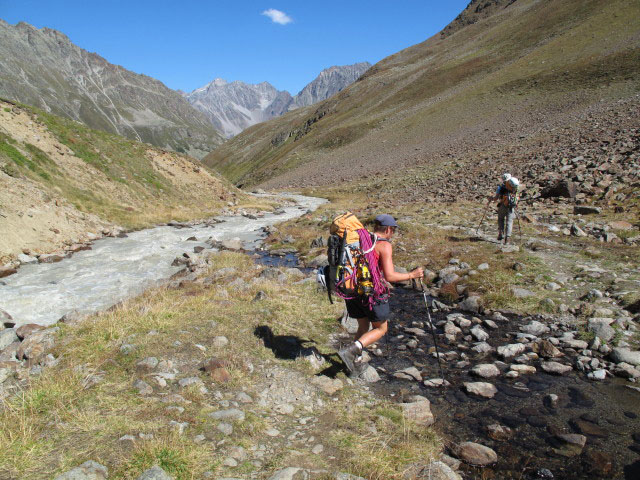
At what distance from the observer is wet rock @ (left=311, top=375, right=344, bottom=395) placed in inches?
233

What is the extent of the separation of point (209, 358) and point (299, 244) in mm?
12441

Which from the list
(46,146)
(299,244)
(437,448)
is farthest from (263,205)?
(437,448)

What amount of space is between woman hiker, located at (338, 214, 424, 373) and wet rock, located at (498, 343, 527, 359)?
250 centimetres

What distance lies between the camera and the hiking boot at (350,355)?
6.16m

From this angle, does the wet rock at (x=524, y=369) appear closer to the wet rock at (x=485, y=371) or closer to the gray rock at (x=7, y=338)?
the wet rock at (x=485, y=371)

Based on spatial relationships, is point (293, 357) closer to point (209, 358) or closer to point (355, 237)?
point (209, 358)

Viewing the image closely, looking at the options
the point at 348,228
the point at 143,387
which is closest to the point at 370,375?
the point at 348,228

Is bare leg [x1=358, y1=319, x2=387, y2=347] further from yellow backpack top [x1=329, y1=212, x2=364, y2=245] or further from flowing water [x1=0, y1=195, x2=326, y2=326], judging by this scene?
flowing water [x1=0, y1=195, x2=326, y2=326]

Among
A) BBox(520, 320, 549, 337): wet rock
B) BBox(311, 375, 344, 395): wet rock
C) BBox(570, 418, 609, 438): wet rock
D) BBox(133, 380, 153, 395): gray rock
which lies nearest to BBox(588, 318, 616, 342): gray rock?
BBox(520, 320, 549, 337): wet rock

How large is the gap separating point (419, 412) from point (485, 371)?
181 centimetres

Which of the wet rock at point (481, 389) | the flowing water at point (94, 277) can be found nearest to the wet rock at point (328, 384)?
the wet rock at point (481, 389)

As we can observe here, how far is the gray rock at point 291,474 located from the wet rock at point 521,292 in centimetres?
753

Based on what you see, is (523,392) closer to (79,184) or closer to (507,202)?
(507,202)

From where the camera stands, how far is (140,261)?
16.2 metres
